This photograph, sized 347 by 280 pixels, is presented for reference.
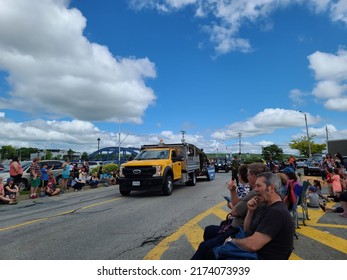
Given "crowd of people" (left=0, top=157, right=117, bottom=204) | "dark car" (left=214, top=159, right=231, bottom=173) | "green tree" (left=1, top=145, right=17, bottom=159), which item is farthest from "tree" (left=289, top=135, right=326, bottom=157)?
"green tree" (left=1, top=145, right=17, bottom=159)

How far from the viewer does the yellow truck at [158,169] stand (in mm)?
12711

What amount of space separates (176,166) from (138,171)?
253 cm

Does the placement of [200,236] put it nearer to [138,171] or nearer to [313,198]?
[313,198]

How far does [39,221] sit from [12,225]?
0.64 metres

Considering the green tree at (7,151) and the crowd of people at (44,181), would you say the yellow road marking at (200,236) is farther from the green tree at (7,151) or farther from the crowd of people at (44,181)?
the green tree at (7,151)

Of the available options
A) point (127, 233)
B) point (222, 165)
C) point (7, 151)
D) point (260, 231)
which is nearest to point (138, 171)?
point (127, 233)

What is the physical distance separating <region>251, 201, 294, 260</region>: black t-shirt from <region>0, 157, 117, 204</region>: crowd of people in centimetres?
1205

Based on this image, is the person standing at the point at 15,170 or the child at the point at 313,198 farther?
the person standing at the point at 15,170

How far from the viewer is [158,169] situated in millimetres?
12703

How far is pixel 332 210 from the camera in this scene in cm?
897

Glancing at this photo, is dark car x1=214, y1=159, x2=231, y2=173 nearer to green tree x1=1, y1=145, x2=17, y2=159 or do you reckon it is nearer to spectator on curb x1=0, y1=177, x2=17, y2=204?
spectator on curb x1=0, y1=177, x2=17, y2=204

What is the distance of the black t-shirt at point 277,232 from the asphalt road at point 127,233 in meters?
2.11

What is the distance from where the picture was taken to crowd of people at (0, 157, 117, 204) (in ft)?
41.7

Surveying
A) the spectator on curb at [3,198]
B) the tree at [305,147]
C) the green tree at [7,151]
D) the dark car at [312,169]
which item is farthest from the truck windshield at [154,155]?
the green tree at [7,151]
